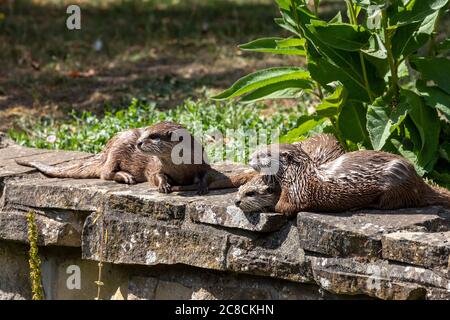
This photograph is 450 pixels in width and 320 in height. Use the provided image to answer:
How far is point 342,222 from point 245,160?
1724 millimetres

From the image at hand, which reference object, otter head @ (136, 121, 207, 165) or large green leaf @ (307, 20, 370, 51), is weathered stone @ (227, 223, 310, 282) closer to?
otter head @ (136, 121, 207, 165)

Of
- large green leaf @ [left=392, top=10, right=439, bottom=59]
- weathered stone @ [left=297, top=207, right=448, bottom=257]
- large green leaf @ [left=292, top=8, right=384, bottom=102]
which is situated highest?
large green leaf @ [left=392, top=10, right=439, bottom=59]

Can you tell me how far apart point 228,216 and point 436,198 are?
95 centimetres

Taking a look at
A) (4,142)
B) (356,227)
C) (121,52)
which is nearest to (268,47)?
(356,227)

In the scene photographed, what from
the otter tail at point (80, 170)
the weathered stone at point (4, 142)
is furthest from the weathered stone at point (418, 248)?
the weathered stone at point (4, 142)

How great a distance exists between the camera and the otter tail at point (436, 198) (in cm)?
435

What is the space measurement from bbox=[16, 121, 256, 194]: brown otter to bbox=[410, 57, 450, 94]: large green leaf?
1000mm

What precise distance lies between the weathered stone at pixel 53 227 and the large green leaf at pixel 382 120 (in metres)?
1.57

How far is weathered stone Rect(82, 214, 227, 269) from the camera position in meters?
4.51

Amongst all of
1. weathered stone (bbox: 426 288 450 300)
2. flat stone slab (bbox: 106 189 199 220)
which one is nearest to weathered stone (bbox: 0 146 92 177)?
flat stone slab (bbox: 106 189 199 220)

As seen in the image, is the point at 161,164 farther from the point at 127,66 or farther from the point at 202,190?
the point at 127,66

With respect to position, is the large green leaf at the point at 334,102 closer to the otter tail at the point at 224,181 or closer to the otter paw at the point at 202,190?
the otter tail at the point at 224,181

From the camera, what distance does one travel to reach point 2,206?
209 inches
